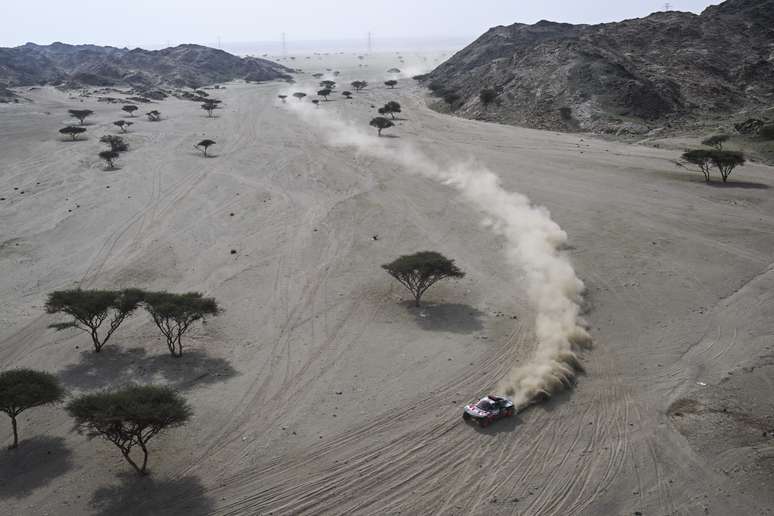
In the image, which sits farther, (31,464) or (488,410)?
(488,410)

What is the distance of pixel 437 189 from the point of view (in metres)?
54.5

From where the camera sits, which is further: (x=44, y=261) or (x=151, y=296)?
(x=44, y=261)

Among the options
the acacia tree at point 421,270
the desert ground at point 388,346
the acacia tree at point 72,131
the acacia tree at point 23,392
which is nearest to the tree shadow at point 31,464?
the desert ground at point 388,346

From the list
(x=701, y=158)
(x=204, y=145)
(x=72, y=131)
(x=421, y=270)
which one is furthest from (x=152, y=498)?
(x=72, y=131)

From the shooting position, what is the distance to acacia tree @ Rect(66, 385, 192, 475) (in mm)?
17234

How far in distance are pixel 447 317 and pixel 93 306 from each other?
17679 millimetres

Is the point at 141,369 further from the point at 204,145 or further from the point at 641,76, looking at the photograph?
the point at 641,76

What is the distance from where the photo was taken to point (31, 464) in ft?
63.0

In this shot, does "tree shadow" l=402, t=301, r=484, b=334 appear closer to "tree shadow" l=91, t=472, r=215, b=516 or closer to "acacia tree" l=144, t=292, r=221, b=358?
"acacia tree" l=144, t=292, r=221, b=358

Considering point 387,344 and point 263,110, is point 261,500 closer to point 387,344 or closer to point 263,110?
point 387,344

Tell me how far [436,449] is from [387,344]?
26.8 feet

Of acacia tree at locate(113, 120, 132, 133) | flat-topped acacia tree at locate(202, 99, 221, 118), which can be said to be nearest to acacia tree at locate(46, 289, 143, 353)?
acacia tree at locate(113, 120, 132, 133)

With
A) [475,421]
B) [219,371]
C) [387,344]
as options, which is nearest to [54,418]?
[219,371]

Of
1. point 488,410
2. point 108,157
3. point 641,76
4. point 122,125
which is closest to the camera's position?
point 488,410
